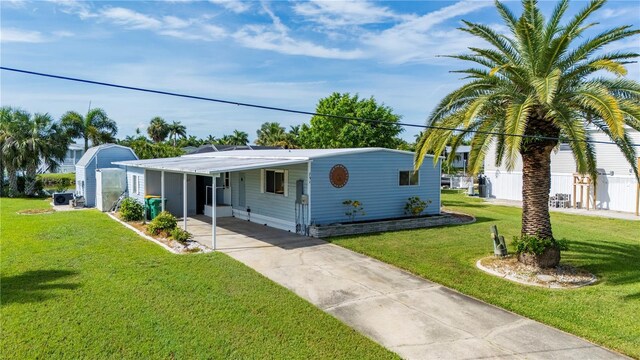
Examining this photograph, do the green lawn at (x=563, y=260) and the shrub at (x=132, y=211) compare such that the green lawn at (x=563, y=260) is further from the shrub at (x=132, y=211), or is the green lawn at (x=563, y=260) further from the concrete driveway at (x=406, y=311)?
the shrub at (x=132, y=211)

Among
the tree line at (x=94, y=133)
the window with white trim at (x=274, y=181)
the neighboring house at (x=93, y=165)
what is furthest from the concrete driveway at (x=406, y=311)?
the tree line at (x=94, y=133)

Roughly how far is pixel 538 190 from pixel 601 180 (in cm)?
1495

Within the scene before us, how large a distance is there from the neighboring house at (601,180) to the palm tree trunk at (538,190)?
9.95 metres

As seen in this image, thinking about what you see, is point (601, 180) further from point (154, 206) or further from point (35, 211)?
point (35, 211)

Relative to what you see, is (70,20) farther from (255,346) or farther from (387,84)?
(387,84)

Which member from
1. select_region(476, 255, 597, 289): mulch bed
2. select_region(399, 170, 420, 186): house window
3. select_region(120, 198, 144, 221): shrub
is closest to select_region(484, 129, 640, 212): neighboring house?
select_region(399, 170, 420, 186): house window

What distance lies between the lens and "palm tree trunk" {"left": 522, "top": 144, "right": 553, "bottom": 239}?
9.46m

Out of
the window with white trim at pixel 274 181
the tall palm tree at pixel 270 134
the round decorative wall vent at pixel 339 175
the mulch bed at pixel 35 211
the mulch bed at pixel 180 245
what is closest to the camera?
the mulch bed at pixel 180 245

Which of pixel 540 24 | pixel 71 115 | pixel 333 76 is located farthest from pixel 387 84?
pixel 71 115

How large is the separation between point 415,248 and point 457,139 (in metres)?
3.26

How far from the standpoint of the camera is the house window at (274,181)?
1494 centimetres

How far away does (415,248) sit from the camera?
1173cm

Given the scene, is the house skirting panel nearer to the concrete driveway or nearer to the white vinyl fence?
the concrete driveway

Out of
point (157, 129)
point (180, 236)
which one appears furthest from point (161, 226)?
point (157, 129)
